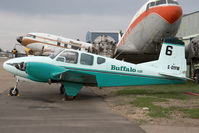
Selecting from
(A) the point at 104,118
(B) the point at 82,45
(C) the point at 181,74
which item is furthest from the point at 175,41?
(B) the point at 82,45

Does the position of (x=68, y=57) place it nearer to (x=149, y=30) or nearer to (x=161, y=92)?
(x=161, y=92)

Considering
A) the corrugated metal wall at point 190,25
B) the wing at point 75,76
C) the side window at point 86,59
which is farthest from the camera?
the corrugated metal wall at point 190,25

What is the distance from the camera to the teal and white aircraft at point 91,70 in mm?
8953

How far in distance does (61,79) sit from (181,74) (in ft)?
20.0

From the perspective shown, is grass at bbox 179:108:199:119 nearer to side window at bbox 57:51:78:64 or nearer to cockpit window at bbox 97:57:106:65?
cockpit window at bbox 97:57:106:65

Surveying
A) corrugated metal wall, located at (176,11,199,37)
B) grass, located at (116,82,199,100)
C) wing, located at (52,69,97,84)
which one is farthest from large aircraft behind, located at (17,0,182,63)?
corrugated metal wall, located at (176,11,199,37)

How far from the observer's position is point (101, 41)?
594 inches

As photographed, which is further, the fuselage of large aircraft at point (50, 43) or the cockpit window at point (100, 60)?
the fuselage of large aircraft at point (50, 43)

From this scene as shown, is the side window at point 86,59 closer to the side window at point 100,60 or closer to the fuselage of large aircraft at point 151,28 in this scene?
the side window at point 100,60

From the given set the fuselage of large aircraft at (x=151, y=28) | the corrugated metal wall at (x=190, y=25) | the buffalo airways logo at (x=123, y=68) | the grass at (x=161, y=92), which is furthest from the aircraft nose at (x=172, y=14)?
the corrugated metal wall at (x=190, y=25)

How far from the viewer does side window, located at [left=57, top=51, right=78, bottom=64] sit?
980 centimetres

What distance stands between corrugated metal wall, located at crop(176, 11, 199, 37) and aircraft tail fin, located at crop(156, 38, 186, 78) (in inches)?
879

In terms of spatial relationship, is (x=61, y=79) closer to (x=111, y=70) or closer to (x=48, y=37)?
(x=111, y=70)

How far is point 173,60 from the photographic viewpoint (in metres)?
10.8
